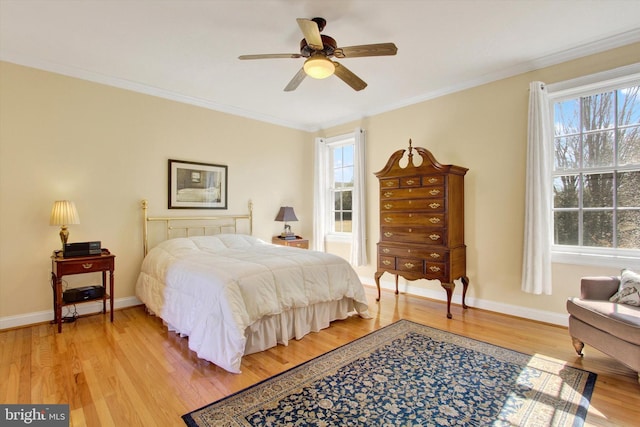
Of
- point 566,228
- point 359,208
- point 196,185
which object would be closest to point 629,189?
point 566,228

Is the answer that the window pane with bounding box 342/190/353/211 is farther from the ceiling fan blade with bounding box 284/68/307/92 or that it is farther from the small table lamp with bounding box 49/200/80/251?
the small table lamp with bounding box 49/200/80/251

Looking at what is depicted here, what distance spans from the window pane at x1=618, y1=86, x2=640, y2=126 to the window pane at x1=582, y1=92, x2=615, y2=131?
6cm

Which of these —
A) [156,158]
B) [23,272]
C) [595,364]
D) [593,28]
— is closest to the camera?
[595,364]

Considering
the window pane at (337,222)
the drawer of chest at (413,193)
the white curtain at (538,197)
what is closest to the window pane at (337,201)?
the window pane at (337,222)

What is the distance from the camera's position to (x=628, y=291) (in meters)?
2.38

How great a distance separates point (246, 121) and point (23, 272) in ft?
11.0

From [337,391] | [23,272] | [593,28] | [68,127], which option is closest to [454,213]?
[593,28]

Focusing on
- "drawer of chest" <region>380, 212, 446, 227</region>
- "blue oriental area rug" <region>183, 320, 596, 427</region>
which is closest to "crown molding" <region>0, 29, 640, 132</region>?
"drawer of chest" <region>380, 212, 446, 227</region>

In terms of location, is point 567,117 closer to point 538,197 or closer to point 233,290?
point 538,197

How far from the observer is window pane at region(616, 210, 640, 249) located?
113 inches

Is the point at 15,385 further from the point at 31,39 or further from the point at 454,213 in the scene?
the point at 454,213

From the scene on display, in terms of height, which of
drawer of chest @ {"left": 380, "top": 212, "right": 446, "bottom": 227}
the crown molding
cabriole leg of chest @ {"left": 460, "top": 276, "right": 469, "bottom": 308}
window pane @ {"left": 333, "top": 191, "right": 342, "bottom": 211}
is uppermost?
the crown molding

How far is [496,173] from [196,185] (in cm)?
392

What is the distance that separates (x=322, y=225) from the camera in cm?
573
